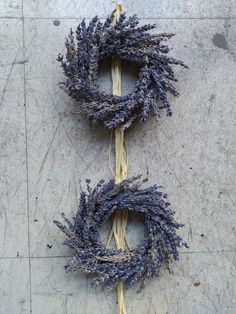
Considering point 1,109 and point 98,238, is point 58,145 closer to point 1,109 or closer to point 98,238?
point 1,109

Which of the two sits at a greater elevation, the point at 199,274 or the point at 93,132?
the point at 93,132

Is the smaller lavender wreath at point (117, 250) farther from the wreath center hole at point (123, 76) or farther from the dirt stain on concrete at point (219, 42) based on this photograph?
the dirt stain on concrete at point (219, 42)

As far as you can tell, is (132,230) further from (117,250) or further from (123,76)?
(123,76)

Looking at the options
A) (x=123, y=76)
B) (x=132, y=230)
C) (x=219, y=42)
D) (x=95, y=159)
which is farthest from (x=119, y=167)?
(x=219, y=42)

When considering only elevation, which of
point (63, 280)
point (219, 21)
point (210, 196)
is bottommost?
point (63, 280)

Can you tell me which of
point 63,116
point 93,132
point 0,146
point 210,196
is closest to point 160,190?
point 210,196

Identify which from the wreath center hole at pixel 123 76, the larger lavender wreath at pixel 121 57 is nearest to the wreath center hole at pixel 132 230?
the larger lavender wreath at pixel 121 57
